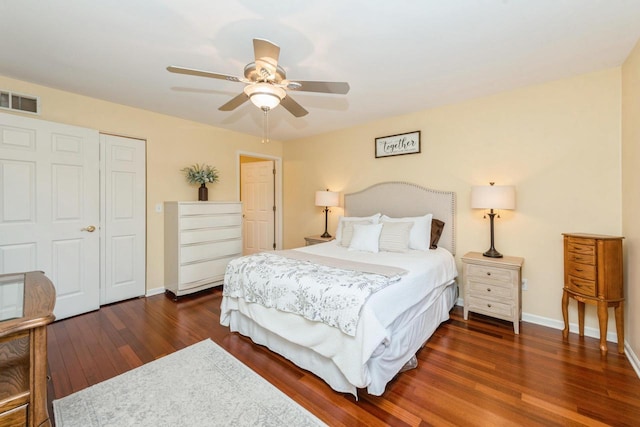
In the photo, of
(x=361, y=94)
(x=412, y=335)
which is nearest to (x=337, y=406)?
(x=412, y=335)

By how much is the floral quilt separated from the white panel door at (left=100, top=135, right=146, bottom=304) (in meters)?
1.79

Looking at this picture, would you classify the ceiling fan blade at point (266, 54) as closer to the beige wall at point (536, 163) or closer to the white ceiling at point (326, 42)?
the white ceiling at point (326, 42)

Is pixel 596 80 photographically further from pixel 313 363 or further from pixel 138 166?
pixel 138 166

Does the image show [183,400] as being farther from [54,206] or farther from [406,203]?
[406,203]

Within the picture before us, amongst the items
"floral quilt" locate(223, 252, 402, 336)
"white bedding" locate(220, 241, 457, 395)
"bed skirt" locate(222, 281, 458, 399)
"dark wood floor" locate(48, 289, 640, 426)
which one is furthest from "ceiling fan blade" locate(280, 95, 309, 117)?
"dark wood floor" locate(48, 289, 640, 426)

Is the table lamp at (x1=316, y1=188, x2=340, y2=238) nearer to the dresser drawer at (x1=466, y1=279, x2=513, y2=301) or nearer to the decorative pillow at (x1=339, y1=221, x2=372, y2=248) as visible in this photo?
the decorative pillow at (x1=339, y1=221, x2=372, y2=248)

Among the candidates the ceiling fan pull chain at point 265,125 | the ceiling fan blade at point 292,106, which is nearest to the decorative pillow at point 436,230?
the ceiling fan blade at point 292,106

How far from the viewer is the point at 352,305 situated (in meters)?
1.67

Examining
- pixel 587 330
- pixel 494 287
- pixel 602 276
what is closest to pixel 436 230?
pixel 494 287

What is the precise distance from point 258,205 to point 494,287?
4025 mm

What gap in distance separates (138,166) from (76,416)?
276 centimetres

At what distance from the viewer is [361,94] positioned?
2.97 metres

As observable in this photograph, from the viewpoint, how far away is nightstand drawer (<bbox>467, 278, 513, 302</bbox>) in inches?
101

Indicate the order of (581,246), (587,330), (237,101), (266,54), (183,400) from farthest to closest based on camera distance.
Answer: (587,330)
(581,246)
(237,101)
(183,400)
(266,54)
